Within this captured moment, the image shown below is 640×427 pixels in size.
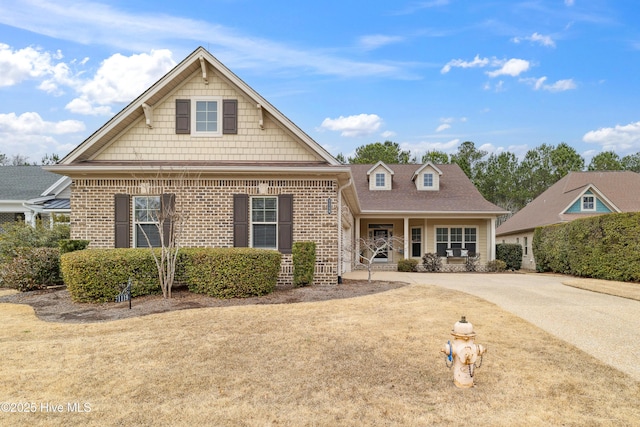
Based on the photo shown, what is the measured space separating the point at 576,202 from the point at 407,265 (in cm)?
1062

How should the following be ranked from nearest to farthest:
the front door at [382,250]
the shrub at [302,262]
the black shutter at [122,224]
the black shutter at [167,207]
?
the shrub at [302,262]
the black shutter at [167,207]
the black shutter at [122,224]
the front door at [382,250]

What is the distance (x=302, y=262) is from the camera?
11133 mm

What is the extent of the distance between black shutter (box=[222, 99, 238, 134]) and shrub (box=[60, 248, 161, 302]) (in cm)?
445

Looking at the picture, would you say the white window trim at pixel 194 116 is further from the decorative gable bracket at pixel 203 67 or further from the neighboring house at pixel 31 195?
the neighboring house at pixel 31 195

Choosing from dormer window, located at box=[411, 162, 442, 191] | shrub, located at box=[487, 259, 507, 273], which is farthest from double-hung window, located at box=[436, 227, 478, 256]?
dormer window, located at box=[411, 162, 442, 191]

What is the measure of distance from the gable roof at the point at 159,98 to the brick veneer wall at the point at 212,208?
30.1 inches

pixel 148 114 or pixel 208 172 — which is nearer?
pixel 208 172

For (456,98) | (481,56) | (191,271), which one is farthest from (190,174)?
(456,98)

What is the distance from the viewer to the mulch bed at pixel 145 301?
26.9 ft

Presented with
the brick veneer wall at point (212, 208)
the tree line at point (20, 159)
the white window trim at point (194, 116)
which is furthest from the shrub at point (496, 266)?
the tree line at point (20, 159)

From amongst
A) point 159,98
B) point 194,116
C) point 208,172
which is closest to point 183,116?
point 194,116

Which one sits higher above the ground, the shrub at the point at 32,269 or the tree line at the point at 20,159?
the tree line at the point at 20,159

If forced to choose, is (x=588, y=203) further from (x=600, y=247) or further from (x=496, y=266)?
(x=600, y=247)

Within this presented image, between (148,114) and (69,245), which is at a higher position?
(148,114)
